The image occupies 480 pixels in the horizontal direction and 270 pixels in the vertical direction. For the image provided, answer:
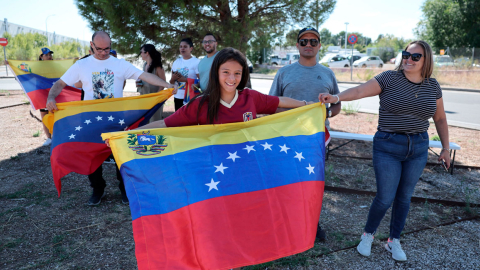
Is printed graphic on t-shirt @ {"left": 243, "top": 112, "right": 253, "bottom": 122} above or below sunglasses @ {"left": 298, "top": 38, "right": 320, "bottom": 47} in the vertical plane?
below

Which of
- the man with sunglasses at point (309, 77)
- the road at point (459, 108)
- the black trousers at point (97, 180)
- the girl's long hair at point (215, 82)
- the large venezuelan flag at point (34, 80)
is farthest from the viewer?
the road at point (459, 108)

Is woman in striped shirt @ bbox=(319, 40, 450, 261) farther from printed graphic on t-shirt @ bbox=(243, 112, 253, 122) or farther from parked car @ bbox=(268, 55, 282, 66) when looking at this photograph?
parked car @ bbox=(268, 55, 282, 66)

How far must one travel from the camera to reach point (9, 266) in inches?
131

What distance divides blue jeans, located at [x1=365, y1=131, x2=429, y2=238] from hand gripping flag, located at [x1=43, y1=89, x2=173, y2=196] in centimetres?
A: 243

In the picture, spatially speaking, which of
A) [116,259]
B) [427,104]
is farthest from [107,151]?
[427,104]

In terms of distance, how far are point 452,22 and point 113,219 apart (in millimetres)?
39356

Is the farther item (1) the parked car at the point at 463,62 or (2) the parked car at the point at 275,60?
(2) the parked car at the point at 275,60

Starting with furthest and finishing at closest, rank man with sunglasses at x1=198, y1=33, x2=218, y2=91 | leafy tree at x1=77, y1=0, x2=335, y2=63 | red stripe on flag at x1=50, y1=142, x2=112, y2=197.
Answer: leafy tree at x1=77, y1=0, x2=335, y2=63 < man with sunglasses at x1=198, y1=33, x2=218, y2=91 < red stripe on flag at x1=50, y1=142, x2=112, y2=197

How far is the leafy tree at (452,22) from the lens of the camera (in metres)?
32.9

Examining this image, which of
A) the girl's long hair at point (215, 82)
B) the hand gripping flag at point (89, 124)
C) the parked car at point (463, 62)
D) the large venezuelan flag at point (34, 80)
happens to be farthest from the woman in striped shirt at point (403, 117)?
the parked car at point (463, 62)

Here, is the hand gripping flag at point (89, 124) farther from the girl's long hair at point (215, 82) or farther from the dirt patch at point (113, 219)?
the girl's long hair at point (215, 82)

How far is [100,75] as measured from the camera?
4.23 m

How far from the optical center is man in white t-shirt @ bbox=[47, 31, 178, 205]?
4.14 meters

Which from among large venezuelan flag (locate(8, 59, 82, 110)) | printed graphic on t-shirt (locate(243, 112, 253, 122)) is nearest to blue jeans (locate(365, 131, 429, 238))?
printed graphic on t-shirt (locate(243, 112, 253, 122))
